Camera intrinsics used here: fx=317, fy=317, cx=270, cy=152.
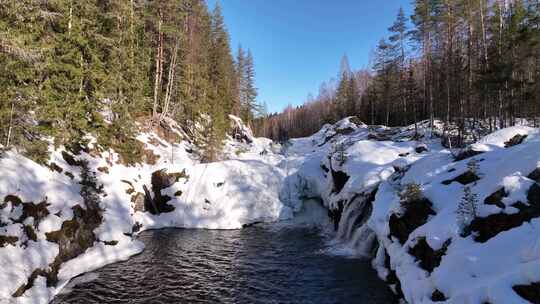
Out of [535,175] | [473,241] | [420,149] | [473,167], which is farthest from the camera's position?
[420,149]

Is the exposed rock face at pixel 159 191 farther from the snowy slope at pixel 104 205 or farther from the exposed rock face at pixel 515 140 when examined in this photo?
the exposed rock face at pixel 515 140

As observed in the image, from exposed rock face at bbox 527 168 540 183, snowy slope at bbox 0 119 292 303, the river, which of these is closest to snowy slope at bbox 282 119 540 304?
exposed rock face at bbox 527 168 540 183

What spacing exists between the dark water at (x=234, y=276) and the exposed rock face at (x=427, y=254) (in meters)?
1.91

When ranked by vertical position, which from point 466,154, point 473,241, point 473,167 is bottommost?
point 473,241

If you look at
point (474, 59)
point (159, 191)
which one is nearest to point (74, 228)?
point (159, 191)

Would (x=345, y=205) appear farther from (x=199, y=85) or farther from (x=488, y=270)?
(x=199, y=85)

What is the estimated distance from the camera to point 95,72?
63.0 ft

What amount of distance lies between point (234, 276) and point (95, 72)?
14.9 metres

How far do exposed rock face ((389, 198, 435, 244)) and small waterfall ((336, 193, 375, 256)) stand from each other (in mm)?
3257

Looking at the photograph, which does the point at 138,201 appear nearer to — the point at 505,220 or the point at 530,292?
the point at 505,220

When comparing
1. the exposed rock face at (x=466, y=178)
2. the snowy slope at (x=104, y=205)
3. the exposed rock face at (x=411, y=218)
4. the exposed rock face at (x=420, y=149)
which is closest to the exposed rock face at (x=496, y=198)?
the exposed rock face at (x=466, y=178)

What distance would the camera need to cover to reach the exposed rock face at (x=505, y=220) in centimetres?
755

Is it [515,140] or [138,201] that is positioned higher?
→ [515,140]

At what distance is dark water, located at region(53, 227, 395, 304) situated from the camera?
10.7m
